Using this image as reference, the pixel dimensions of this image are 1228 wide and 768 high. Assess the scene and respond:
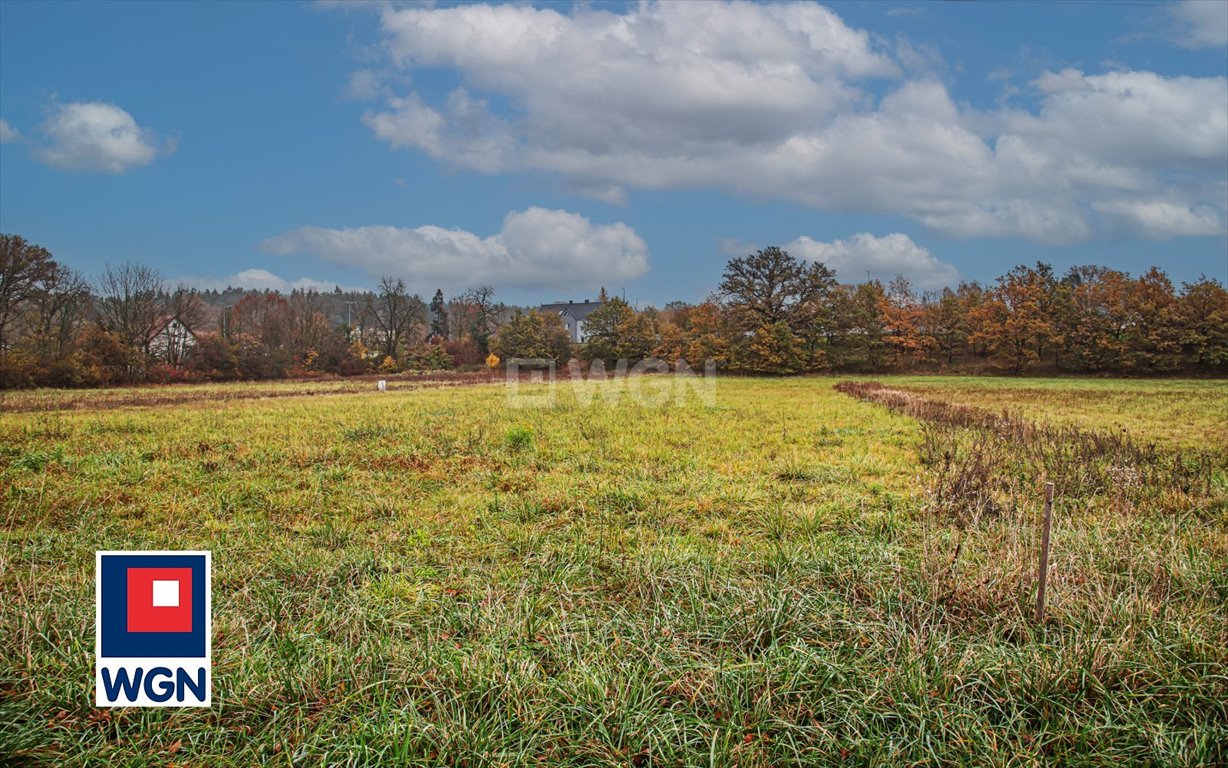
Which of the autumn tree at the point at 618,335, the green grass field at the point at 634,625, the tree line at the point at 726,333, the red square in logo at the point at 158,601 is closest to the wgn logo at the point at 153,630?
the red square in logo at the point at 158,601

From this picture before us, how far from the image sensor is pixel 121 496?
8320 mm

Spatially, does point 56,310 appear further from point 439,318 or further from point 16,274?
point 439,318

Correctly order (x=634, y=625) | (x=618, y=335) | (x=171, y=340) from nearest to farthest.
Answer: (x=634, y=625) → (x=171, y=340) → (x=618, y=335)

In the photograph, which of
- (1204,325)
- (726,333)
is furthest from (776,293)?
(1204,325)

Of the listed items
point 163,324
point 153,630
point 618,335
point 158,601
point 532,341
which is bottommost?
point 153,630

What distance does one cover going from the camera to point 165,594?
3248mm

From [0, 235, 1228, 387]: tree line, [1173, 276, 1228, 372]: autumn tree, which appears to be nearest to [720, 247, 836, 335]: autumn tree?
[0, 235, 1228, 387]: tree line

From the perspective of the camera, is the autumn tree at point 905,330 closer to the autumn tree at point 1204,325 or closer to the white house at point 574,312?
the autumn tree at point 1204,325

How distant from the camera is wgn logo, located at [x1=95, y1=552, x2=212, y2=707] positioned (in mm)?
3143

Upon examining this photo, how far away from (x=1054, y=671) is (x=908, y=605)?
3.26 ft

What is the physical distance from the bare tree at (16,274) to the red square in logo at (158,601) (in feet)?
152

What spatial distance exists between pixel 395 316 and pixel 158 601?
233 ft

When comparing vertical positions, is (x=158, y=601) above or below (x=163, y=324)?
below

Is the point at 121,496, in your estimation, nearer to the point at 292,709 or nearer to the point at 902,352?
the point at 292,709
